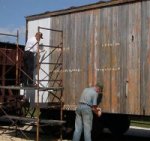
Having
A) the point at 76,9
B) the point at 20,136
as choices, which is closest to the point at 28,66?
the point at 20,136

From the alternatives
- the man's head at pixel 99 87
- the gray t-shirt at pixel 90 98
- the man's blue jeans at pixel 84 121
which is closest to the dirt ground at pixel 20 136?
the man's blue jeans at pixel 84 121

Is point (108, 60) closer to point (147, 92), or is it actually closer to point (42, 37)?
point (147, 92)

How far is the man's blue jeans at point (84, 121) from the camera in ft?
38.5

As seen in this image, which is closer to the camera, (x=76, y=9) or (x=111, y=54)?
(x=111, y=54)

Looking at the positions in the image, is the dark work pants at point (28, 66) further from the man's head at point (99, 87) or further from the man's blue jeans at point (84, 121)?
the man's blue jeans at point (84, 121)

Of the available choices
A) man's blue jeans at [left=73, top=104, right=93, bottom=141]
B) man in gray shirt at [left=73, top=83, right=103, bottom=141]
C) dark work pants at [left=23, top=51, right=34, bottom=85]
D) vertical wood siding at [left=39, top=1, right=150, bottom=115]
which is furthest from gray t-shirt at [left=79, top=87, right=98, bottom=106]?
dark work pants at [left=23, top=51, right=34, bottom=85]

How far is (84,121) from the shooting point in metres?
11.8

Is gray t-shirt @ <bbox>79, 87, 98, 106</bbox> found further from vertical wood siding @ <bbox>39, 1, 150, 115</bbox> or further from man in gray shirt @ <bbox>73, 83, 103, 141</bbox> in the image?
vertical wood siding @ <bbox>39, 1, 150, 115</bbox>

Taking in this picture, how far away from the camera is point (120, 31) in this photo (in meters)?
12.6

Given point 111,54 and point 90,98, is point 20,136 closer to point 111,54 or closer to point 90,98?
point 90,98

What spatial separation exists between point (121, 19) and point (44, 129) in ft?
16.2

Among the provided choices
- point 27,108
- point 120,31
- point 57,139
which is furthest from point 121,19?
point 27,108

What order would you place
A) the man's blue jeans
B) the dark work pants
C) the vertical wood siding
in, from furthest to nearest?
1. the dark work pants
2. the vertical wood siding
3. the man's blue jeans

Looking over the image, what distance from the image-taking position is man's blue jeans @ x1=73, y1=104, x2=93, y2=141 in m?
11.7
